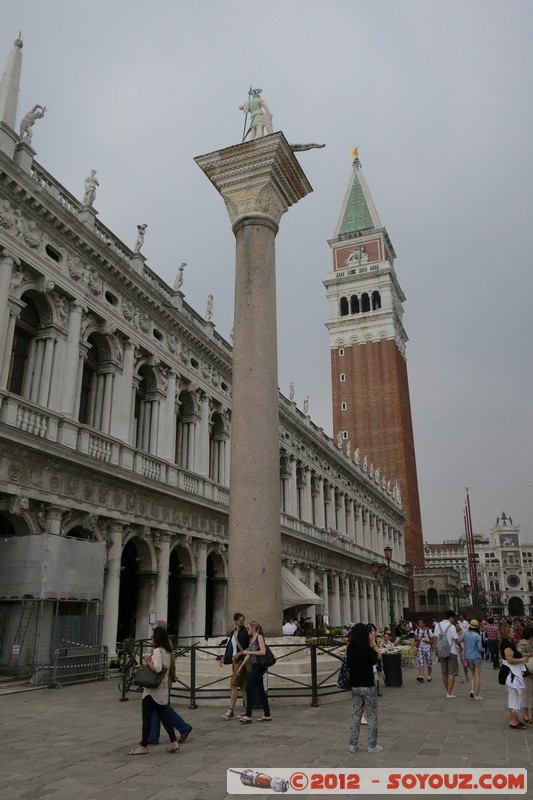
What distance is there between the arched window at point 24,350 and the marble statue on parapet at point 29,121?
14.8 ft

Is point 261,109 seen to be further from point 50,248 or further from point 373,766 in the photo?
point 373,766

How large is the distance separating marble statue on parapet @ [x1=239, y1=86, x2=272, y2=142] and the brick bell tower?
55.6 m

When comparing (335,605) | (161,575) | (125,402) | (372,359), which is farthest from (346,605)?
(372,359)

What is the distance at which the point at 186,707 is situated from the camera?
9984 mm

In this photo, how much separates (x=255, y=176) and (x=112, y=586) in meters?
12.3

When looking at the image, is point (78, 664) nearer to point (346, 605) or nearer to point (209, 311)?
point (209, 311)

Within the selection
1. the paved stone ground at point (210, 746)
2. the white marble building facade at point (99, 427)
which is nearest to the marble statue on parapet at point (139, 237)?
the white marble building facade at point (99, 427)

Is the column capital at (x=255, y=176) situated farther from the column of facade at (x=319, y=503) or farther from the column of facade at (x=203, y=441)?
the column of facade at (x=319, y=503)

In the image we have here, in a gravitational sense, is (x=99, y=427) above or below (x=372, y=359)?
below

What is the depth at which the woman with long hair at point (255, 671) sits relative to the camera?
8.65 m

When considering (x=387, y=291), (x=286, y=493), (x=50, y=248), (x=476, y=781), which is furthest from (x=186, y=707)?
(x=387, y=291)

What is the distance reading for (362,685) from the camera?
275 inches

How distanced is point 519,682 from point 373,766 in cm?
346

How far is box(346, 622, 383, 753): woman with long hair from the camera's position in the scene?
6.75 m
